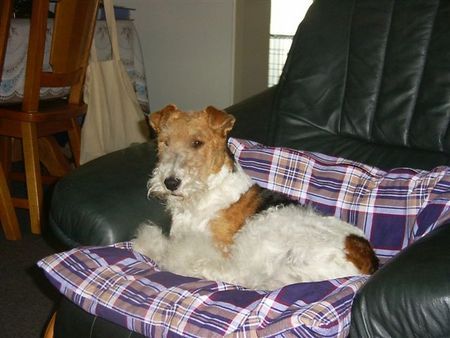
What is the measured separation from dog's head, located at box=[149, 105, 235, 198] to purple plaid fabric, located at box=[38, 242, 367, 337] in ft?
1.13

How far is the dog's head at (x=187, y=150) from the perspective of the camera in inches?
78.2

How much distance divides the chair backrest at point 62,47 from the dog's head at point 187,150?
3.93 feet

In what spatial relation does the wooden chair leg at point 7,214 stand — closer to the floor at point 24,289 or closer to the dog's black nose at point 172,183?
the floor at point 24,289

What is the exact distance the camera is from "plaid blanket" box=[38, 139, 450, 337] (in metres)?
1.44

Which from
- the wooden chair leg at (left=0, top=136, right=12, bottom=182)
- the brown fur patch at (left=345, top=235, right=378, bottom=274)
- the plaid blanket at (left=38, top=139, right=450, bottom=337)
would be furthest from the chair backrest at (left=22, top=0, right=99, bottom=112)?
the brown fur patch at (left=345, top=235, right=378, bottom=274)

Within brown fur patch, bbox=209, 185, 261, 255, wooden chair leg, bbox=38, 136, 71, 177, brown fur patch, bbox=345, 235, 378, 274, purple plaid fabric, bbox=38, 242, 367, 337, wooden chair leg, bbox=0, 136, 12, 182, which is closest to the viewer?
purple plaid fabric, bbox=38, 242, 367, 337

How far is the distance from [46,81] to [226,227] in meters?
1.77

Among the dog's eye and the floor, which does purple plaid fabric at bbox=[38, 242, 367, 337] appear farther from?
the floor

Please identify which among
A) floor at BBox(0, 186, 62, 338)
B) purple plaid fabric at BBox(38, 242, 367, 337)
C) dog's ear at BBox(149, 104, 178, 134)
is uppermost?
dog's ear at BBox(149, 104, 178, 134)

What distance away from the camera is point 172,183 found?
194cm

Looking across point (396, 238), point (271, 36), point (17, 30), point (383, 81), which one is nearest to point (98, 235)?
point (396, 238)

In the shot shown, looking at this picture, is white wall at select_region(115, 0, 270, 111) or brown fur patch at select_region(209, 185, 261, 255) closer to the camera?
brown fur patch at select_region(209, 185, 261, 255)

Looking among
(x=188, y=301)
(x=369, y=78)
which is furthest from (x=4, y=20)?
(x=188, y=301)

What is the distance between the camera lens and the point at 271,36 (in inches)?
208
